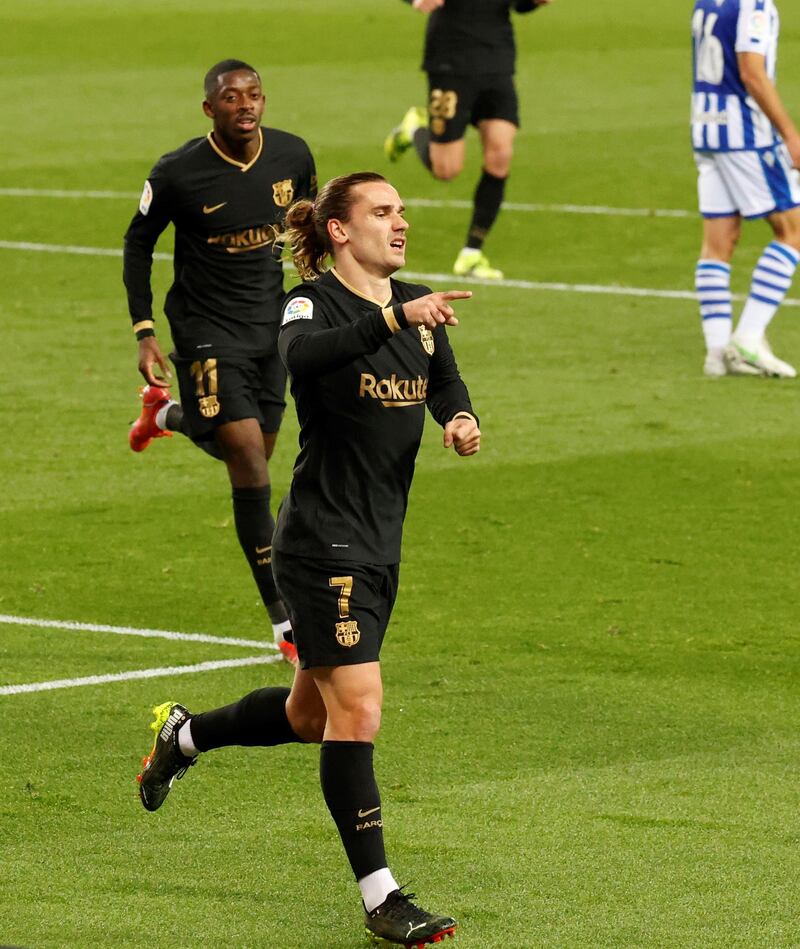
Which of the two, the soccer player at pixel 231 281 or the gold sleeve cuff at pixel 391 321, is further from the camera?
the soccer player at pixel 231 281

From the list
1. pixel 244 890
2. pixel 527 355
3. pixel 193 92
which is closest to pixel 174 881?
pixel 244 890

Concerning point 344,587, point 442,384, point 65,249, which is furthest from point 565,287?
point 344,587

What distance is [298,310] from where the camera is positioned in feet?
19.4

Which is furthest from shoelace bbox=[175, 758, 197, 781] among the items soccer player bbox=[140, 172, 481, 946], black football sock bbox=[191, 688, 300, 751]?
soccer player bbox=[140, 172, 481, 946]

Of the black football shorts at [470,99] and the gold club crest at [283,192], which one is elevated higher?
the gold club crest at [283,192]

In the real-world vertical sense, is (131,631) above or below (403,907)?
below

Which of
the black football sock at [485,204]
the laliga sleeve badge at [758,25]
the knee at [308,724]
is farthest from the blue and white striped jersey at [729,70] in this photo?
the knee at [308,724]

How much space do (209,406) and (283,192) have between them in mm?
956

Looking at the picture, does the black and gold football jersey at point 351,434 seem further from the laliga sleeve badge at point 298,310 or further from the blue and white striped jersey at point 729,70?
the blue and white striped jersey at point 729,70

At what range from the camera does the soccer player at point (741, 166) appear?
1348 cm

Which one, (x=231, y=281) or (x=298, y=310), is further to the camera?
(x=231, y=281)

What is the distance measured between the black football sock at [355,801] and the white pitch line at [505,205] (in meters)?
15.2

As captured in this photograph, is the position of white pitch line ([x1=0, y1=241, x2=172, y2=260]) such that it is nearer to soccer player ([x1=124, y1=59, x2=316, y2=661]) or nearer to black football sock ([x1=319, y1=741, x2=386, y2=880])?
soccer player ([x1=124, y1=59, x2=316, y2=661])

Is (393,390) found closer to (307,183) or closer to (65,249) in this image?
(307,183)
